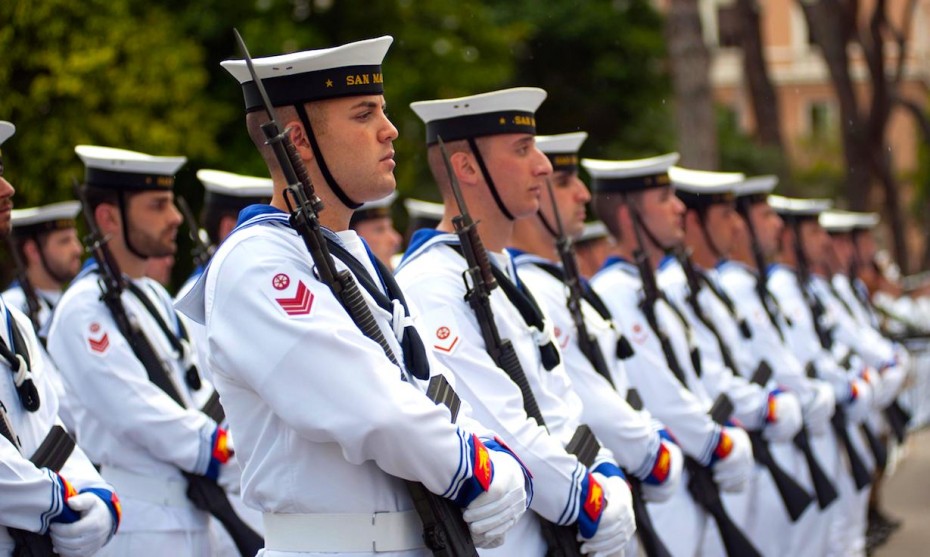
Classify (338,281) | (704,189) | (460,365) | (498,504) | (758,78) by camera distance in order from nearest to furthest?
(338,281) → (498,504) → (460,365) → (704,189) → (758,78)

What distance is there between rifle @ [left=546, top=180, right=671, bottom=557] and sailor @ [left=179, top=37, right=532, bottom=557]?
5.42ft

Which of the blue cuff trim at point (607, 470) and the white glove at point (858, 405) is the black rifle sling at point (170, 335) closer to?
the blue cuff trim at point (607, 470)

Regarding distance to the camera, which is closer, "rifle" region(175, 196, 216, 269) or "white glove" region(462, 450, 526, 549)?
"white glove" region(462, 450, 526, 549)

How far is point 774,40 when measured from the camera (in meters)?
47.6

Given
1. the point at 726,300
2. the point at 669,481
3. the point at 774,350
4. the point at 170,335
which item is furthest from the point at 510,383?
the point at 774,350

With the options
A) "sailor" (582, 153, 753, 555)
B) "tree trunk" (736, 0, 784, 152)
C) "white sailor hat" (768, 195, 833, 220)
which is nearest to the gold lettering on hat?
"sailor" (582, 153, 753, 555)

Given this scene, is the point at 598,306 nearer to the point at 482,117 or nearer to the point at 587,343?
the point at 587,343

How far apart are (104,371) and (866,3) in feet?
115

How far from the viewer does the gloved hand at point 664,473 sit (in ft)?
17.9

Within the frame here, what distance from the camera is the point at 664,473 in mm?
5484

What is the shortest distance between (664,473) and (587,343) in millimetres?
549

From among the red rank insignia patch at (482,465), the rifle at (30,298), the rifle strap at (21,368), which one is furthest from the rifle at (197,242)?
the red rank insignia patch at (482,465)

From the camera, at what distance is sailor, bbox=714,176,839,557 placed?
818 centimetres

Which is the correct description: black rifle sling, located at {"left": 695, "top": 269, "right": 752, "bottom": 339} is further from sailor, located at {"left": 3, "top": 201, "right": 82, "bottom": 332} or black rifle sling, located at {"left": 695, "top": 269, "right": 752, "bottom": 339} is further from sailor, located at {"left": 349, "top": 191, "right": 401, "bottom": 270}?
sailor, located at {"left": 3, "top": 201, "right": 82, "bottom": 332}
